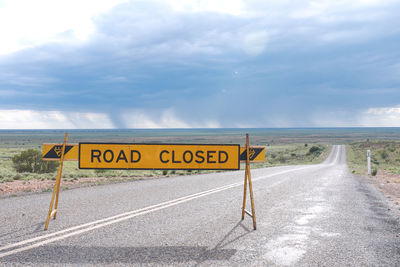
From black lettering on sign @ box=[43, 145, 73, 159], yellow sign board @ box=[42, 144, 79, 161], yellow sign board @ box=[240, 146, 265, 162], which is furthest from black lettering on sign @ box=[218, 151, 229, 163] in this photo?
black lettering on sign @ box=[43, 145, 73, 159]

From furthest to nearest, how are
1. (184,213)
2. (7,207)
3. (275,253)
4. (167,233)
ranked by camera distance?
1. (7,207)
2. (184,213)
3. (167,233)
4. (275,253)

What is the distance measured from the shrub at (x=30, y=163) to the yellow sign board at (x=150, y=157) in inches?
908

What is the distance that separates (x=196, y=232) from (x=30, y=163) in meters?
25.5

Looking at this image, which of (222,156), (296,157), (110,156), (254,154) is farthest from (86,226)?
(296,157)

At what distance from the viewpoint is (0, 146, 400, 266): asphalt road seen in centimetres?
486

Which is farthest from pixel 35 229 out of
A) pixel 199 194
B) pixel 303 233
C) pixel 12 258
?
pixel 199 194

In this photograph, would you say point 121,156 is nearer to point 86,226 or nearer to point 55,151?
point 55,151

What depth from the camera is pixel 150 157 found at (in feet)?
24.2

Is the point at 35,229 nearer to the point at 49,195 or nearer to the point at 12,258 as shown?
the point at 12,258

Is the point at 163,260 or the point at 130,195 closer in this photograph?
the point at 163,260

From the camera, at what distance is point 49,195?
1059 cm

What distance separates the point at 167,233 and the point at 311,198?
5.87 m

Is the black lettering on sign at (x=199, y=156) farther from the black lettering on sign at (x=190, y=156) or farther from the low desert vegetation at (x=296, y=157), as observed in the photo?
the low desert vegetation at (x=296, y=157)

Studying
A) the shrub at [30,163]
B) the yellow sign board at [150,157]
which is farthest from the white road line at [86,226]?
the shrub at [30,163]
